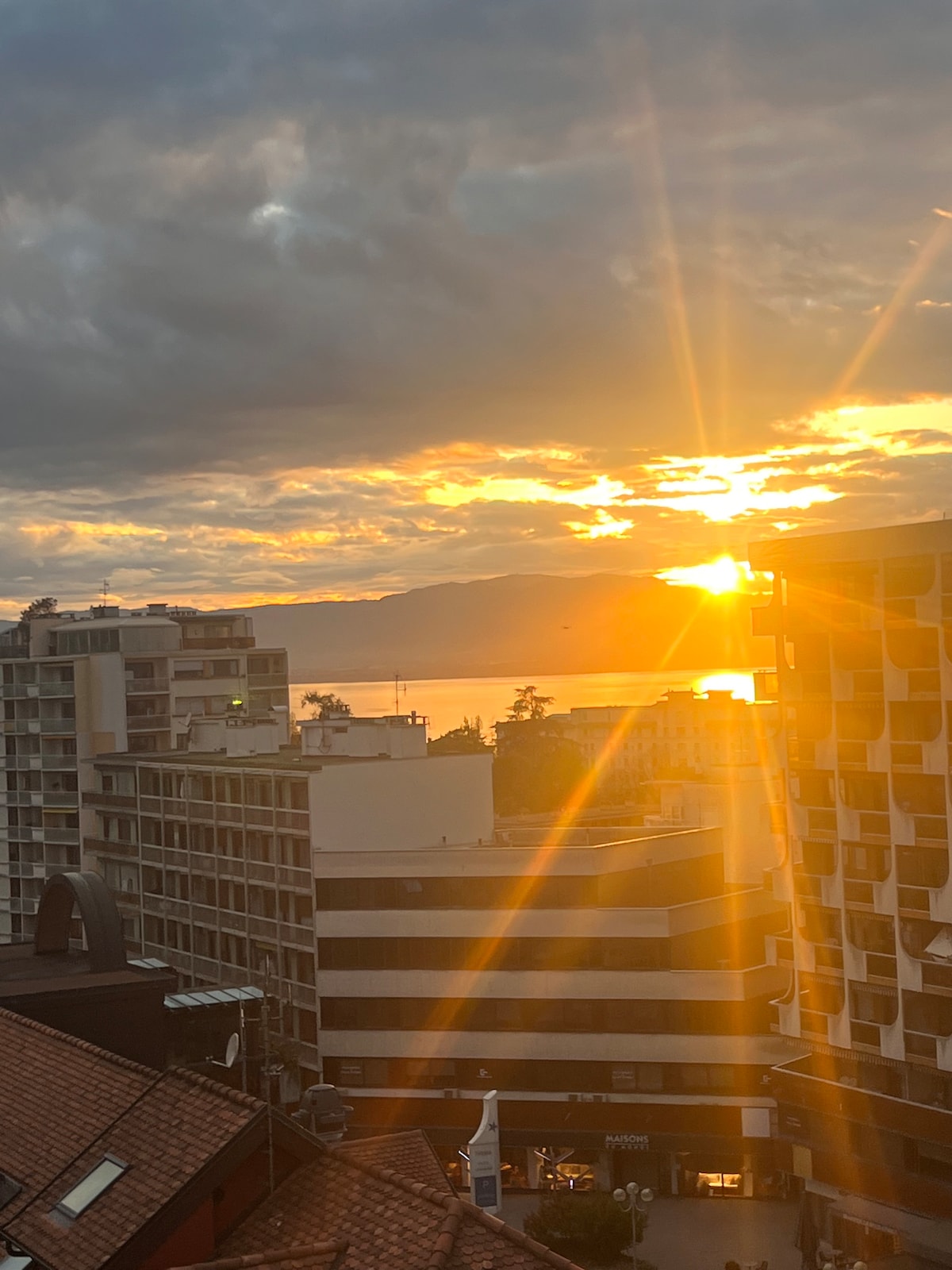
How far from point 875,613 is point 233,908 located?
31.1 metres

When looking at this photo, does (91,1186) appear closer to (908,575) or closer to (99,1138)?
(99,1138)

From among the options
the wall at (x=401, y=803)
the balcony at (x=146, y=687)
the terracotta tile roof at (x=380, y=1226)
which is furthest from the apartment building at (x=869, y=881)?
the balcony at (x=146, y=687)

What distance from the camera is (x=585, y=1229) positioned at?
43.0 meters

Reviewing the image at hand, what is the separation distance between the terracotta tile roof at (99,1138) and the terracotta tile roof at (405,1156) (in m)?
1.93

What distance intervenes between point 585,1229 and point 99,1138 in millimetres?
27216

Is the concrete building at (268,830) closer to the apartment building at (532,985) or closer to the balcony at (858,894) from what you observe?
the apartment building at (532,985)

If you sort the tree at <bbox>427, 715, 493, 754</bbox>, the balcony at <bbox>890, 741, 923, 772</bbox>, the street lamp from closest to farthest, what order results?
the street lamp, the balcony at <bbox>890, 741, 923, 772</bbox>, the tree at <bbox>427, 715, 493, 754</bbox>

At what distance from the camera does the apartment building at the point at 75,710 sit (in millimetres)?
82375

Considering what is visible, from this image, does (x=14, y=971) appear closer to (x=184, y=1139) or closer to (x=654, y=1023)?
(x=184, y=1139)

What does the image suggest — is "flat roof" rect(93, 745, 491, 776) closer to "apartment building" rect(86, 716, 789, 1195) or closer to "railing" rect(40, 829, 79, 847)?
"apartment building" rect(86, 716, 789, 1195)

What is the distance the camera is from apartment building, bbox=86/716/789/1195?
5231cm

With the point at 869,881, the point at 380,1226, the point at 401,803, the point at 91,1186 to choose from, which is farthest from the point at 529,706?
the point at 380,1226

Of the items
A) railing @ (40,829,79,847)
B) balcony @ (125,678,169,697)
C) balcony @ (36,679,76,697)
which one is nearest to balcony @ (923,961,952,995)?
railing @ (40,829,79,847)

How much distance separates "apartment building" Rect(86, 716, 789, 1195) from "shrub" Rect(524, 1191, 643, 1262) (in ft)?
28.8
